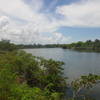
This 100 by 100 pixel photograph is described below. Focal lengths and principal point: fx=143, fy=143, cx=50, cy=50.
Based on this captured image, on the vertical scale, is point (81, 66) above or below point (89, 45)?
below

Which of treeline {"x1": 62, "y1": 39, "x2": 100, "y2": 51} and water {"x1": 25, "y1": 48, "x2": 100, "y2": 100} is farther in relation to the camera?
treeline {"x1": 62, "y1": 39, "x2": 100, "y2": 51}

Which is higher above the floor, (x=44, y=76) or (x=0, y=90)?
(x=0, y=90)

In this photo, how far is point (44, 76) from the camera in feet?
61.1

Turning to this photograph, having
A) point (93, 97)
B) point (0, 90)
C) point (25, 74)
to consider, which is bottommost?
point (93, 97)

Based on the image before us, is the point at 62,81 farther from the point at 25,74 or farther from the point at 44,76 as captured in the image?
the point at 25,74

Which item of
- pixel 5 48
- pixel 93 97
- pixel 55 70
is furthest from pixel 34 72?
pixel 5 48

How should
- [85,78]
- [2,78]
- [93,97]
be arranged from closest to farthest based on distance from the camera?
1. [2,78]
2. [85,78]
3. [93,97]

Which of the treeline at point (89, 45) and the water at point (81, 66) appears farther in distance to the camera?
the treeline at point (89, 45)

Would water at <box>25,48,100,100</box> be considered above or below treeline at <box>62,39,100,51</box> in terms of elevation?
below

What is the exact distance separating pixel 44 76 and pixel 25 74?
3.31m

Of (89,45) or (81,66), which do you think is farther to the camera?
(89,45)

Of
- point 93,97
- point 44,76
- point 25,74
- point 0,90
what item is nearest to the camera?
point 0,90

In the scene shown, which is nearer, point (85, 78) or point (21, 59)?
point (85, 78)

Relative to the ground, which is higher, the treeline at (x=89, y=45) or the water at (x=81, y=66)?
the treeline at (x=89, y=45)
